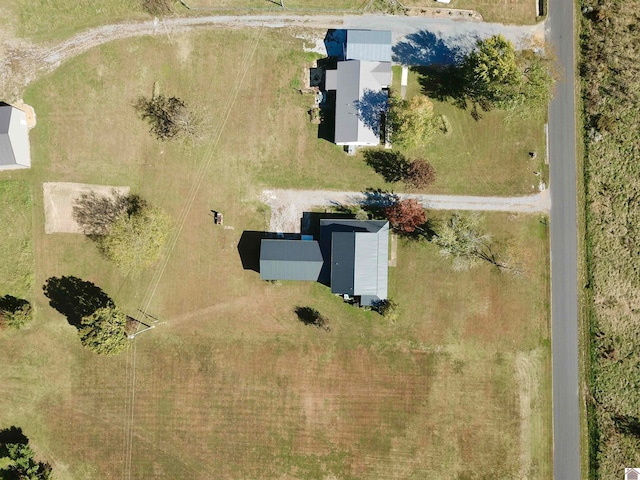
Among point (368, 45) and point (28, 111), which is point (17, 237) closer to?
point (28, 111)

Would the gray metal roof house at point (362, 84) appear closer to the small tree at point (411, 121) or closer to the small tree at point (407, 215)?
the small tree at point (411, 121)

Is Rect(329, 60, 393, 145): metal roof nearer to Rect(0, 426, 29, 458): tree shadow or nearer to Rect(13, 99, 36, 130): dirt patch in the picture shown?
Rect(13, 99, 36, 130): dirt patch

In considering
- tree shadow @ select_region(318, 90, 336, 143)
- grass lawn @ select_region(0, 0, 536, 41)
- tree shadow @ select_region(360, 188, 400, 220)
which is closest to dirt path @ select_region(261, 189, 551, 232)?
tree shadow @ select_region(360, 188, 400, 220)

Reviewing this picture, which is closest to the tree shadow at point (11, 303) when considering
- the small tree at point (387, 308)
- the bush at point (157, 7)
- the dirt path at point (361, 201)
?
the dirt path at point (361, 201)

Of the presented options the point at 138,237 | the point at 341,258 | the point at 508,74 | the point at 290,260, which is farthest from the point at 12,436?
the point at 508,74

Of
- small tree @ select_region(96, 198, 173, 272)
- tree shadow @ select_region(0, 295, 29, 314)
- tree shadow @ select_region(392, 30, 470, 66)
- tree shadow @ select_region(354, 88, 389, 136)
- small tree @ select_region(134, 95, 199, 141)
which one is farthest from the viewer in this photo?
tree shadow @ select_region(392, 30, 470, 66)

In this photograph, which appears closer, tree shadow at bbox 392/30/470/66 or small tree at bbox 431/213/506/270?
small tree at bbox 431/213/506/270
